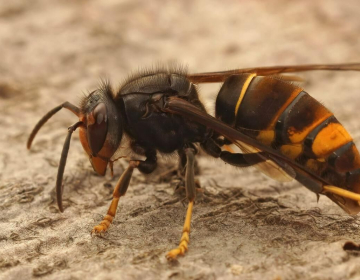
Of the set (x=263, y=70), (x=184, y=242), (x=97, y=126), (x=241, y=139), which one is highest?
(x=263, y=70)

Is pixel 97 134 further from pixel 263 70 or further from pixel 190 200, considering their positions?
pixel 263 70

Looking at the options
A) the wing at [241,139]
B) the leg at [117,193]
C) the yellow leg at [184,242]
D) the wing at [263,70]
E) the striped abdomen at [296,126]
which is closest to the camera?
the yellow leg at [184,242]

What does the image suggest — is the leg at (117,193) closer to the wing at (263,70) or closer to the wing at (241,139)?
the wing at (241,139)

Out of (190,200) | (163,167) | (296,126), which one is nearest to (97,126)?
(190,200)

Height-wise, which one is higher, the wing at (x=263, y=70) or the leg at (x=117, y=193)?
the wing at (x=263, y=70)

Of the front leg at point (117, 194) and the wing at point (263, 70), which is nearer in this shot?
the front leg at point (117, 194)

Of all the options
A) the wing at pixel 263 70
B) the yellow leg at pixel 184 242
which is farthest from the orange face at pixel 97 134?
the wing at pixel 263 70

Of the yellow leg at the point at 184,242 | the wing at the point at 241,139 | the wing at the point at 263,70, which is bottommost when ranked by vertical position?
the yellow leg at the point at 184,242
